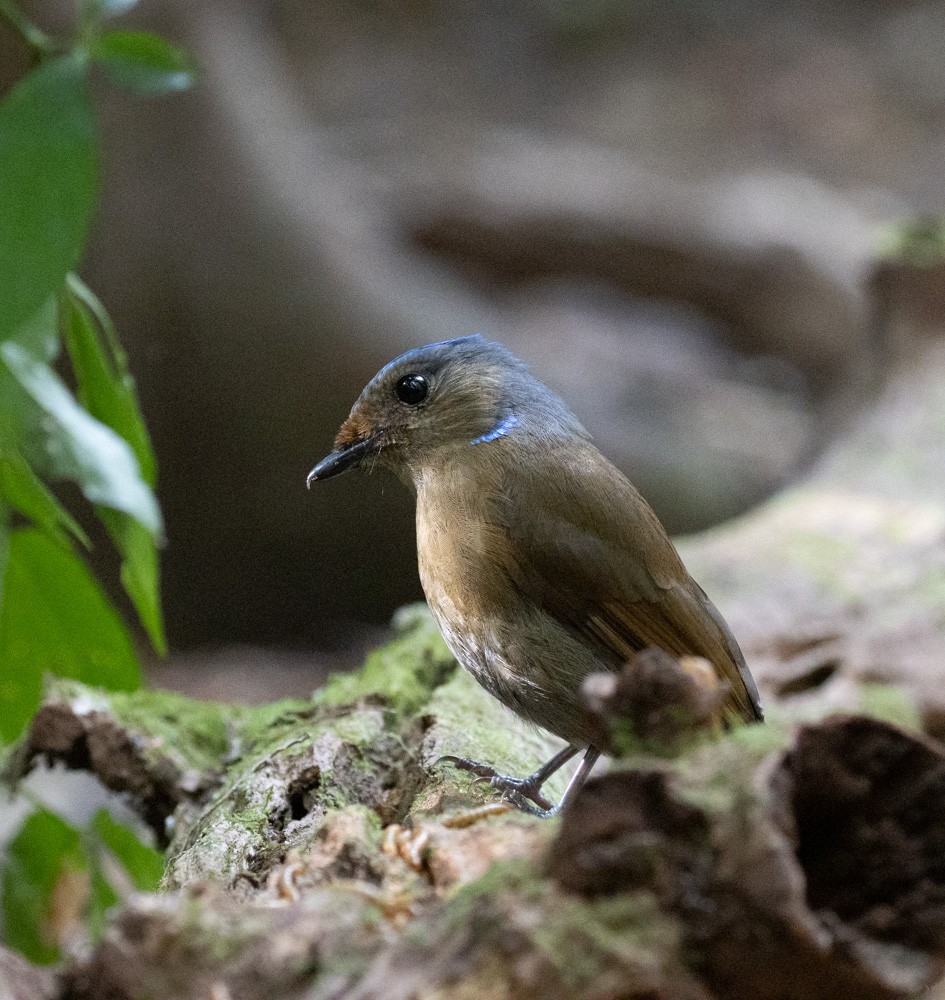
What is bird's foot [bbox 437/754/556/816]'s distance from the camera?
7.67 ft

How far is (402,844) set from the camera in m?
1.67

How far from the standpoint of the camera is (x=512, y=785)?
2.38m

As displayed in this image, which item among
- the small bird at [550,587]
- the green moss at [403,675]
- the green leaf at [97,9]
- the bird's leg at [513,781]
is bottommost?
the green moss at [403,675]

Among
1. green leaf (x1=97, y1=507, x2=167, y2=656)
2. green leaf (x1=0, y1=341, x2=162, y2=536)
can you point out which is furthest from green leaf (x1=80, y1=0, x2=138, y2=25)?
green leaf (x1=97, y1=507, x2=167, y2=656)

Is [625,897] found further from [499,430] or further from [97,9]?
[97,9]

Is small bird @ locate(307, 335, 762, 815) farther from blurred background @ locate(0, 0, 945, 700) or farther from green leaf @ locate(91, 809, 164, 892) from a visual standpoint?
blurred background @ locate(0, 0, 945, 700)

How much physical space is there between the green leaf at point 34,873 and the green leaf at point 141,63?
1708 mm

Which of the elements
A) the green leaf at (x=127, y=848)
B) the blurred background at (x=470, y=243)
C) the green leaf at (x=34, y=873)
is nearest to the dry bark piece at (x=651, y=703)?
the green leaf at (x=127, y=848)

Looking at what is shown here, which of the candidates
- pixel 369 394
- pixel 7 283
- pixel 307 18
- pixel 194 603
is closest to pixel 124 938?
pixel 7 283

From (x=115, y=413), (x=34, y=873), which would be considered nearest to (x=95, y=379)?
(x=115, y=413)

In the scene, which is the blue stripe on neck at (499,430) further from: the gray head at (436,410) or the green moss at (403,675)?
the green moss at (403,675)

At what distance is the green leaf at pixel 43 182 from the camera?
75.5 inches

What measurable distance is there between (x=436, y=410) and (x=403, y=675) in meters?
0.67

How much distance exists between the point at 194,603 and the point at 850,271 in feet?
17.6
